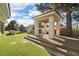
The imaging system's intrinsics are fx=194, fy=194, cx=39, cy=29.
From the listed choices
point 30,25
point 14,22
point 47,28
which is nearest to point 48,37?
point 47,28

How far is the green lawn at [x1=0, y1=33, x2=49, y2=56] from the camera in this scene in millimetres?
2584

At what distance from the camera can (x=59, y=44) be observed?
104 inches

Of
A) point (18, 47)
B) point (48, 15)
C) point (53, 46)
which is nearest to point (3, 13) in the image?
point (18, 47)

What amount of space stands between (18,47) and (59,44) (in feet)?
1.82

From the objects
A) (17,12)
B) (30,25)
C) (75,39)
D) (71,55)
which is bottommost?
(71,55)

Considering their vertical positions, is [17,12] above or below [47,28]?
above

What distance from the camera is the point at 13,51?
260 cm

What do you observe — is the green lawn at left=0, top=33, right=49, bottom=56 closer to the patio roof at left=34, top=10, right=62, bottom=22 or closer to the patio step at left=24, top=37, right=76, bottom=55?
the patio step at left=24, top=37, right=76, bottom=55

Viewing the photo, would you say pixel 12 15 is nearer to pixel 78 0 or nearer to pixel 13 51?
pixel 13 51

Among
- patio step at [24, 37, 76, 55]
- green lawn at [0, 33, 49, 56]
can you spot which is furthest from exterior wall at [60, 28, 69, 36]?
green lawn at [0, 33, 49, 56]

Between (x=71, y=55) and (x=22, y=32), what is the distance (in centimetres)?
72

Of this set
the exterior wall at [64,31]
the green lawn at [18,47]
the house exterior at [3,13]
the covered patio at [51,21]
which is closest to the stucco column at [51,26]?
the covered patio at [51,21]

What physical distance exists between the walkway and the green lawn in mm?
75

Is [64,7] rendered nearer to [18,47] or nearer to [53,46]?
Answer: [53,46]
